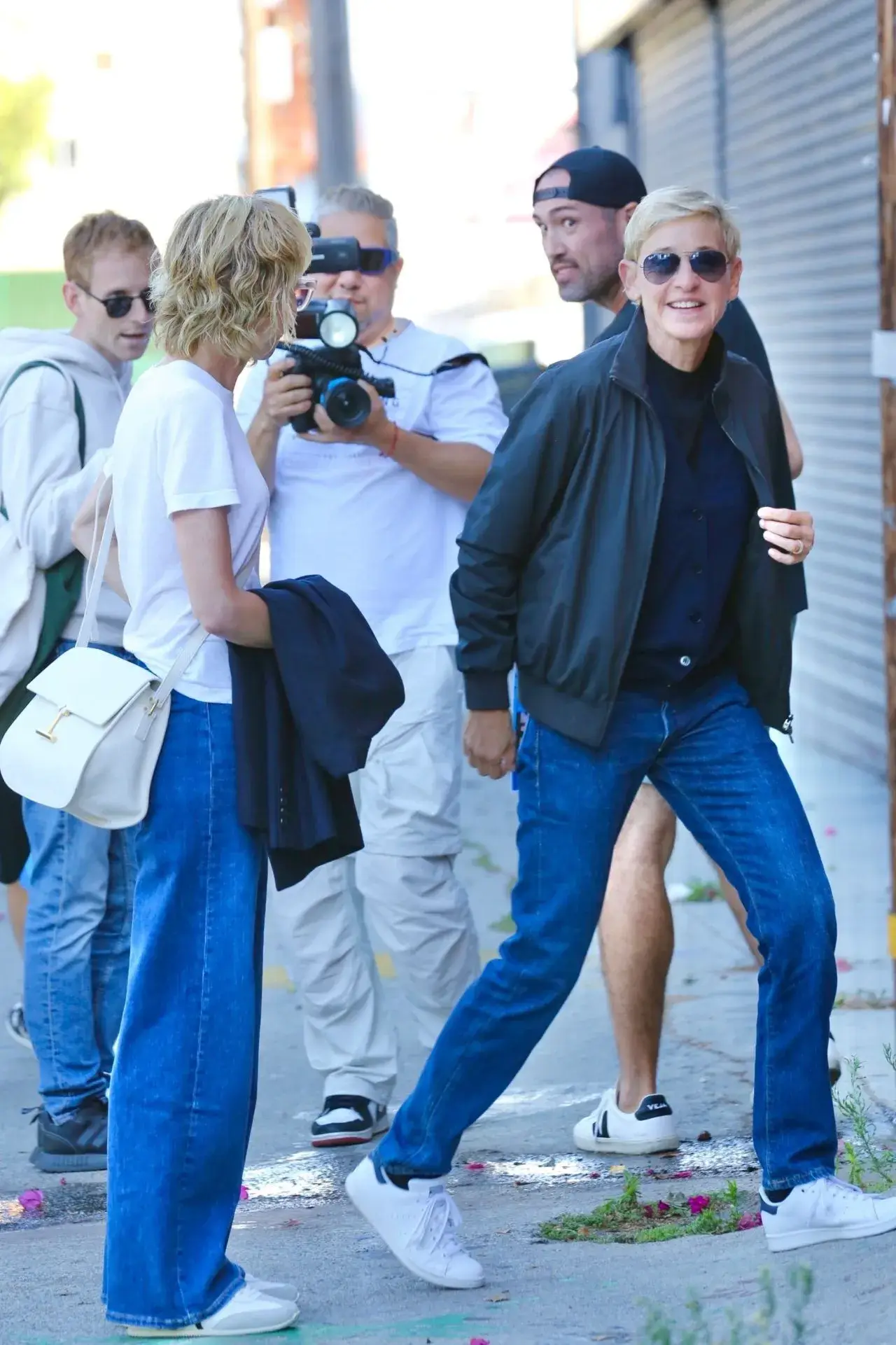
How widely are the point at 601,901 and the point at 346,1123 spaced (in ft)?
4.21

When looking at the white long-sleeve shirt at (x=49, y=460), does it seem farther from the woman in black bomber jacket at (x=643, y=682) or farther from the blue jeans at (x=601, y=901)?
the blue jeans at (x=601, y=901)

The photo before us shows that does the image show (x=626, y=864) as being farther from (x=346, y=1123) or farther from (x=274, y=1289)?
(x=274, y=1289)

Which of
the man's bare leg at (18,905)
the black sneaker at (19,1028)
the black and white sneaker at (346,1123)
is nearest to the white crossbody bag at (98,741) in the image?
the black and white sneaker at (346,1123)

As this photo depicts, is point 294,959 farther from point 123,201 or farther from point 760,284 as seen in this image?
point 123,201

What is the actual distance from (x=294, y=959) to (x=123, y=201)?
22724 millimetres

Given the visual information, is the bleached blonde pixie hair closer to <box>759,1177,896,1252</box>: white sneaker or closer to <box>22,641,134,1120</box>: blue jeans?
<box>22,641,134,1120</box>: blue jeans

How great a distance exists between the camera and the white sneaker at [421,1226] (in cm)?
348

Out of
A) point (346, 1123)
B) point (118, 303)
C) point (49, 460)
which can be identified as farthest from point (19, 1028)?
point (118, 303)

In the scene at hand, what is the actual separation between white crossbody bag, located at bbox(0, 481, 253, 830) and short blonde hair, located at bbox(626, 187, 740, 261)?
44.9 inches

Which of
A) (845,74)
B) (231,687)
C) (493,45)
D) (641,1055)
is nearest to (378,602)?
(641,1055)

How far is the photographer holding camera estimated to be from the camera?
4637 mm

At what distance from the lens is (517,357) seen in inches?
694

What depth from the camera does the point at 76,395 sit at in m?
4.53

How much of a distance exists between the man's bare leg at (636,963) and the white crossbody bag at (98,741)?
60.6 inches
